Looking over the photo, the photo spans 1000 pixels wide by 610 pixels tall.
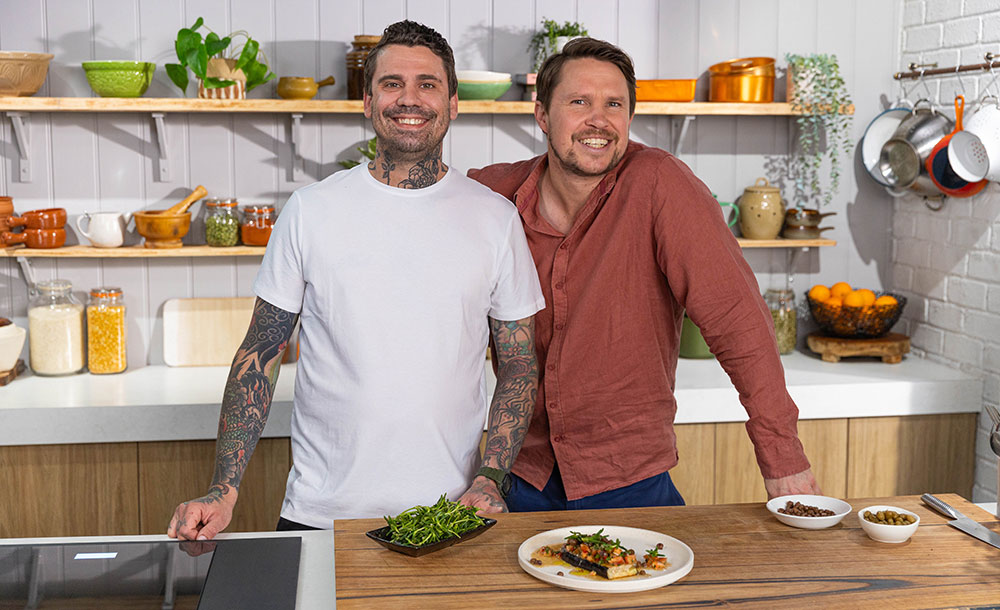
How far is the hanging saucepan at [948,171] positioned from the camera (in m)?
2.92

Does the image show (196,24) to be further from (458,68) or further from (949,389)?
(949,389)

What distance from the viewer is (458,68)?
128 inches

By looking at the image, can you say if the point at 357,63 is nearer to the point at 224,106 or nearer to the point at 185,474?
the point at 224,106

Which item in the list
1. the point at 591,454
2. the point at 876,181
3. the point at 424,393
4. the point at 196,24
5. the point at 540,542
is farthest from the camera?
the point at 876,181

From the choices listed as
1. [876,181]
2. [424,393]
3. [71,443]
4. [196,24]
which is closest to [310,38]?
[196,24]

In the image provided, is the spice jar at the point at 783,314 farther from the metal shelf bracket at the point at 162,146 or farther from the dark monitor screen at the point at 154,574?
the dark monitor screen at the point at 154,574

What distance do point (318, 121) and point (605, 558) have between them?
7.36 feet

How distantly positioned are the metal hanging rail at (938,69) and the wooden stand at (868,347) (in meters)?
0.87

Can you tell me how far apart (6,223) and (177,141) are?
577mm

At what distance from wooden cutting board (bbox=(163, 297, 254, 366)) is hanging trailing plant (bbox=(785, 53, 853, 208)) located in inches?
76.7

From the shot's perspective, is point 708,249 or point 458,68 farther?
point 458,68

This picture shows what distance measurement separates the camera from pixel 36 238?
2.96 m

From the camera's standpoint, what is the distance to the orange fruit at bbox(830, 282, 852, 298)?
325 centimetres

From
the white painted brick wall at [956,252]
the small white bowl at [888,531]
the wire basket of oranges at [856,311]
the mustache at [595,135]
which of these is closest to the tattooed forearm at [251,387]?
the mustache at [595,135]
